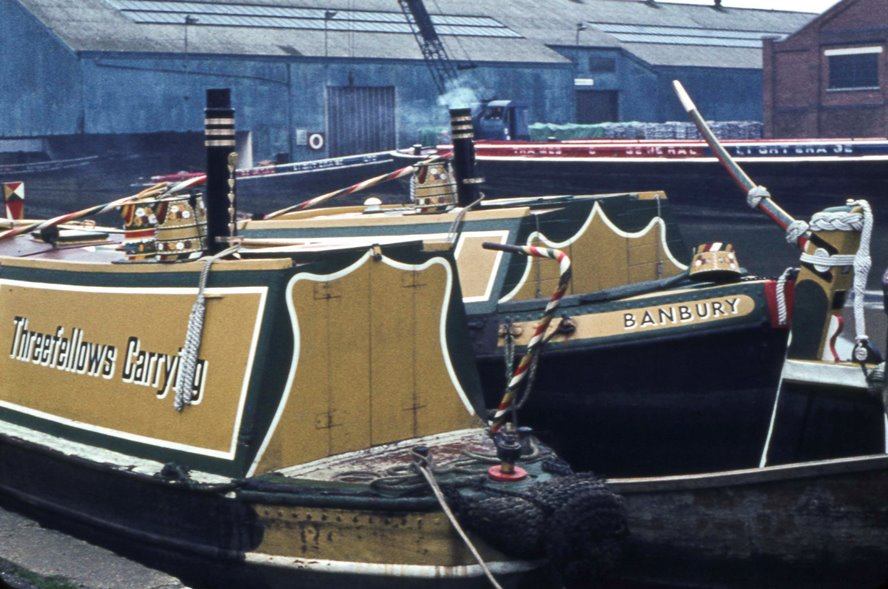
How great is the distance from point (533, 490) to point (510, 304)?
13.1 feet

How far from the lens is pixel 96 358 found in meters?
7.80

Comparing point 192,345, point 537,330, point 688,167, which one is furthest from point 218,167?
point 688,167

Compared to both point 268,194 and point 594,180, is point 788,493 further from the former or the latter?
point 268,194

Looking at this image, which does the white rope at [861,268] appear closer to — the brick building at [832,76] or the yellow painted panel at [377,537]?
the yellow painted panel at [377,537]

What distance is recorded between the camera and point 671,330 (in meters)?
9.52

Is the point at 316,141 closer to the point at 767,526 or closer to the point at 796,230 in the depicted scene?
the point at 796,230

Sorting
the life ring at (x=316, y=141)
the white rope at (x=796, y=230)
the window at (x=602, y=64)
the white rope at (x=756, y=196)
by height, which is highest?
the window at (x=602, y=64)

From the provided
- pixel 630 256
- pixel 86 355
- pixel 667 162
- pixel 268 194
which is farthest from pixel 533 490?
pixel 268 194

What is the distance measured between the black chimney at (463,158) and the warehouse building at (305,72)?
18.7 metres

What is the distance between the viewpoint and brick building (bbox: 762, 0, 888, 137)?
36062 mm

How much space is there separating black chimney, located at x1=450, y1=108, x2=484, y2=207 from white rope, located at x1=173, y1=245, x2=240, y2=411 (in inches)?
199

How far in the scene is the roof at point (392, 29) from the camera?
30.9 metres

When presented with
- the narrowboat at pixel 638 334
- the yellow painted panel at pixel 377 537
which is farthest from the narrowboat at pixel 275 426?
the narrowboat at pixel 638 334

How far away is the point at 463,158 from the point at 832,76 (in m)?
28.9
